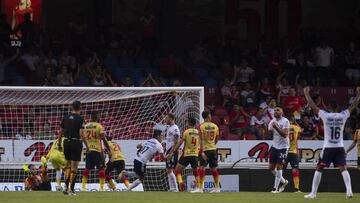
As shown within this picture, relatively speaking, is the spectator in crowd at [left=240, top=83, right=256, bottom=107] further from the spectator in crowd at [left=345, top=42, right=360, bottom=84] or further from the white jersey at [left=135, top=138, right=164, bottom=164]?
the white jersey at [left=135, top=138, right=164, bottom=164]

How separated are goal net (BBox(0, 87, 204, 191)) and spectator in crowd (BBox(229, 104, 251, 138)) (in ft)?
8.66

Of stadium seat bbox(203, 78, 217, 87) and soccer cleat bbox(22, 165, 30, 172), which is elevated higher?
stadium seat bbox(203, 78, 217, 87)

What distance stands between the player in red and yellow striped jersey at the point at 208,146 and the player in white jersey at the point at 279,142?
4.52 feet

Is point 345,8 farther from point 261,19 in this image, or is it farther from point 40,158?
point 40,158

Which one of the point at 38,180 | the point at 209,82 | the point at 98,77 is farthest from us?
the point at 209,82

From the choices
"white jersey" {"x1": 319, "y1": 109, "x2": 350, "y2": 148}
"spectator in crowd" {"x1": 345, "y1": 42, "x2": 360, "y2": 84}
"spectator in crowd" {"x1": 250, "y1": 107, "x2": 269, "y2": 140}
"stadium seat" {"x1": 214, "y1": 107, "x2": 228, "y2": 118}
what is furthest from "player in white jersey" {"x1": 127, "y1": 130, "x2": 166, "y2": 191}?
"spectator in crowd" {"x1": 345, "y1": 42, "x2": 360, "y2": 84}

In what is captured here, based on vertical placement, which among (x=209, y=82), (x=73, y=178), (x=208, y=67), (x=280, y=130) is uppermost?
(x=208, y=67)

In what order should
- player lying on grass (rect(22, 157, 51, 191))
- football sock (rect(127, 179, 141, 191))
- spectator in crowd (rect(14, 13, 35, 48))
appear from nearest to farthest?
football sock (rect(127, 179, 141, 191))
player lying on grass (rect(22, 157, 51, 191))
spectator in crowd (rect(14, 13, 35, 48))

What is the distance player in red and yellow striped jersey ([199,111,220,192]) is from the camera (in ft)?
82.8

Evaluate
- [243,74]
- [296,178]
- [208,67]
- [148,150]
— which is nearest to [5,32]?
[208,67]

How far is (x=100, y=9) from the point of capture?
3588 centimetres

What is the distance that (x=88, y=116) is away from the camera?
2855 cm

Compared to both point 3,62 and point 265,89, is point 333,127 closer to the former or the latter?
point 265,89

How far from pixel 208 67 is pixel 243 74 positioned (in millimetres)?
1376
